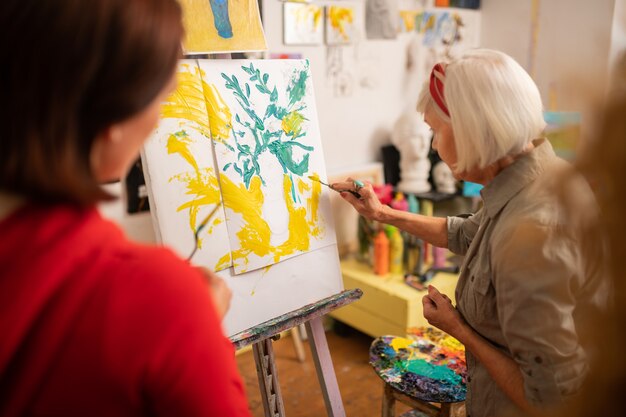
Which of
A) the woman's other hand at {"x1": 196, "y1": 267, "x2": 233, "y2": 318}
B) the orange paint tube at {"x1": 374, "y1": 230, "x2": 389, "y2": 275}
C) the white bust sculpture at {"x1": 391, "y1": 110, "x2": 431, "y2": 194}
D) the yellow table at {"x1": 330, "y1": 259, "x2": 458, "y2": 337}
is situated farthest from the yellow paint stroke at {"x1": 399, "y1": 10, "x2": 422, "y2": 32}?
the woman's other hand at {"x1": 196, "y1": 267, "x2": 233, "y2": 318}

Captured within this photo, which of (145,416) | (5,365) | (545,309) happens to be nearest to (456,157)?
(545,309)

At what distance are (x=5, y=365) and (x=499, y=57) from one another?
3.59ft

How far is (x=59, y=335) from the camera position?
586 millimetres

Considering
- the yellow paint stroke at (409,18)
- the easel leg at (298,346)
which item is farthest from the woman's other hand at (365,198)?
the yellow paint stroke at (409,18)

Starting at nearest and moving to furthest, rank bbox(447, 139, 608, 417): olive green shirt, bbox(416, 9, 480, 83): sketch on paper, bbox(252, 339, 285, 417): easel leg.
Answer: bbox(447, 139, 608, 417): olive green shirt
bbox(252, 339, 285, 417): easel leg
bbox(416, 9, 480, 83): sketch on paper

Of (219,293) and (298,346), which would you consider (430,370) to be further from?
(298,346)

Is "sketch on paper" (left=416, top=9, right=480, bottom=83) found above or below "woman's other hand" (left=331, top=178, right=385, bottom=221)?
above

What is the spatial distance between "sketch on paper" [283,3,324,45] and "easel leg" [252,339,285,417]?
1628mm

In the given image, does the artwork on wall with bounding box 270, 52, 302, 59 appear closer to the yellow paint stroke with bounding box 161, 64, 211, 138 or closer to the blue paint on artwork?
the blue paint on artwork

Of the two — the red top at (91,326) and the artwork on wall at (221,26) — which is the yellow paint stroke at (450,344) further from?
the red top at (91,326)

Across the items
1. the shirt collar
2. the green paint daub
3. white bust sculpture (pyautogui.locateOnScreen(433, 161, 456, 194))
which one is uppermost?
the shirt collar

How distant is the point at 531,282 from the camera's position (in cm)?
106

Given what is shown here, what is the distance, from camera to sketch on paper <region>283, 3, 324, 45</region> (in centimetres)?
258

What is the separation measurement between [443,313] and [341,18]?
6.33 feet
